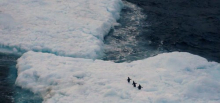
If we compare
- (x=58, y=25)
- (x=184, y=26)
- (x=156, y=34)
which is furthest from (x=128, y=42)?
(x=184, y=26)

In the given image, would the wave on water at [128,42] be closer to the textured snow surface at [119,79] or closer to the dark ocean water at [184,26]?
the dark ocean water at [184,26]

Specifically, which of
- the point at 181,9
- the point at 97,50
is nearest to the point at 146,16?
the point at 181,9

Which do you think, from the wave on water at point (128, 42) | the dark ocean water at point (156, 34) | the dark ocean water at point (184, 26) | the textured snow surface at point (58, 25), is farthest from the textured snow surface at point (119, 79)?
the dark ocean water at point (184, 26)

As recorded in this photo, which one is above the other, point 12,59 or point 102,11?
point 102,11

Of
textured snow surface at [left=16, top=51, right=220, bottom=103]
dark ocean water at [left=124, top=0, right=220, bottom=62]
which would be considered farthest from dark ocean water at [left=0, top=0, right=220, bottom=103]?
textured snow surface at [left=16, top=51, right=220, bottom=103]

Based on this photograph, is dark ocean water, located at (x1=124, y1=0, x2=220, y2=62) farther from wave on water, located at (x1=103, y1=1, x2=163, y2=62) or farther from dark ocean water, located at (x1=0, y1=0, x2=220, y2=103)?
wave on water, located at (x1=103, y1=1, x2=163, y2=62)

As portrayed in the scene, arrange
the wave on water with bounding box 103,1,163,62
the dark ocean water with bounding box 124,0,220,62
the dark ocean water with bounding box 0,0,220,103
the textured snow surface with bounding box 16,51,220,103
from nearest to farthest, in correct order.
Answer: the textured snow surface with bounding box 16,51,220,103 → the dark ocean water with bounding box 0,0,220,103 → the wave on water with bounding box 103,1,163,62 → the dark ocean water with bounding box 124,0,220,62

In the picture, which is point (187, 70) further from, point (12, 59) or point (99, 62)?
point (12, 59)
